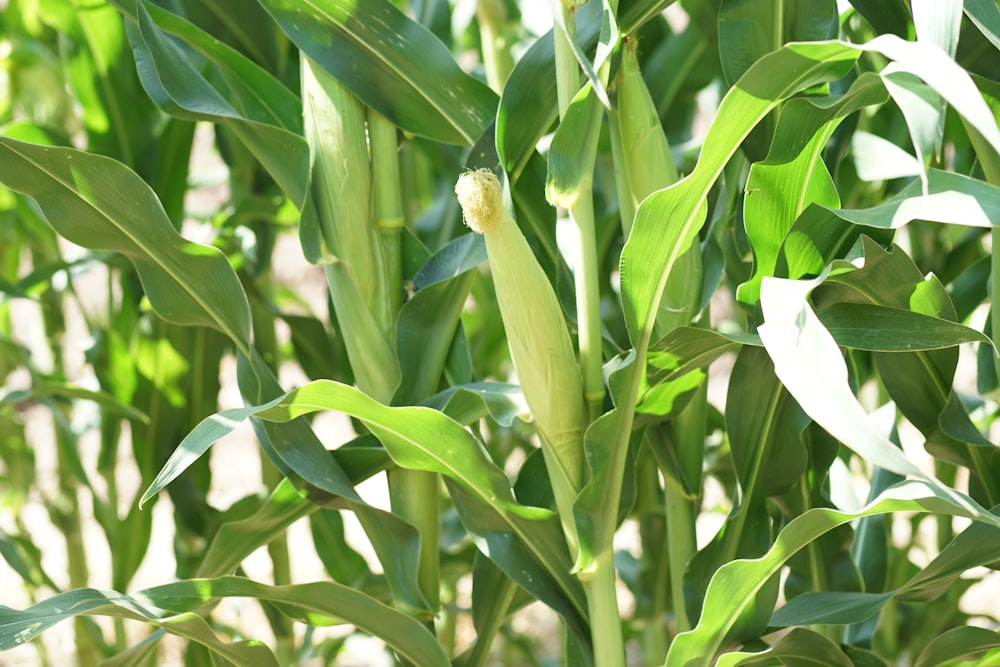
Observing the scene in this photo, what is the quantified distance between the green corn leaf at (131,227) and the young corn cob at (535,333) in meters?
0.21

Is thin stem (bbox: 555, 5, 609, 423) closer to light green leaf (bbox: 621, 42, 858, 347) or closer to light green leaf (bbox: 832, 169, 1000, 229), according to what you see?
light green leaf (bbox: 621, 42, 858, 347)

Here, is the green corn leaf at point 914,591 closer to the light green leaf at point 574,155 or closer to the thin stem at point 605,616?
the thin stem at point 605,616

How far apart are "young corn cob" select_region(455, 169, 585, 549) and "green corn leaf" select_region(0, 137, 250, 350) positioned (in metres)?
0.21

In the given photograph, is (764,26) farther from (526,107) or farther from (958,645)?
(958,645)

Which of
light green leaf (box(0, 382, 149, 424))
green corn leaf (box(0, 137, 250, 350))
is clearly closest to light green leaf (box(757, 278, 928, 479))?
green corn leaf (box(0, 137, 250, 350))

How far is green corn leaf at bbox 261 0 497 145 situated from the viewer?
662 millimetres

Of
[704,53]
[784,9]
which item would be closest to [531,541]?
[784,9]

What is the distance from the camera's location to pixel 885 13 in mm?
672

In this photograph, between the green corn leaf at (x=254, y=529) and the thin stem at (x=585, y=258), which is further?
the green corn leaf at (x=254, y=529)

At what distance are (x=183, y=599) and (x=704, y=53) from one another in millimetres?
655

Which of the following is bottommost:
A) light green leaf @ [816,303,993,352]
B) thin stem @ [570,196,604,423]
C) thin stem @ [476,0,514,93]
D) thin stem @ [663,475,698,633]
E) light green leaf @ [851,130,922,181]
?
thin stem @ [663,475,698,633]

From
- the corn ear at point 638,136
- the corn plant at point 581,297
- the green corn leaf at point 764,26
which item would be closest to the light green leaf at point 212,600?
the corn plant at point 581,297

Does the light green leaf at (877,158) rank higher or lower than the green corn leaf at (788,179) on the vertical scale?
higher

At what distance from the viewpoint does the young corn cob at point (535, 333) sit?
1.73 ft
